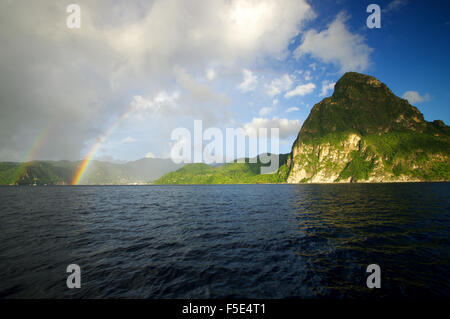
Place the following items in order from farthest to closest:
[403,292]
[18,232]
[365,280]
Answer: [18,232] < [365,280] < [403,292]

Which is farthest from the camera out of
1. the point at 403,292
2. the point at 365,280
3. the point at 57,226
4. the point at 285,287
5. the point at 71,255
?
the point at 57,226

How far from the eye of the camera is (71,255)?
1435cm

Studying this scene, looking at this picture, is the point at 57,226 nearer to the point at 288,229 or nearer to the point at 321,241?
the point at 288,229

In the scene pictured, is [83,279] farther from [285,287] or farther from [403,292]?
[403,292]

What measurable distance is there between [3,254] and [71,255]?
581 centimetres
